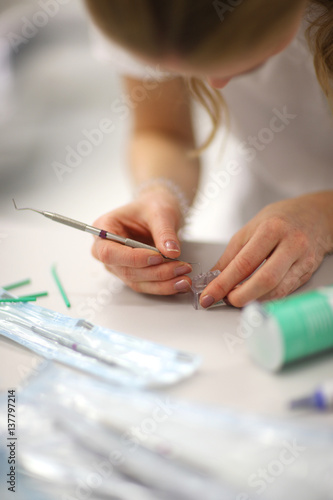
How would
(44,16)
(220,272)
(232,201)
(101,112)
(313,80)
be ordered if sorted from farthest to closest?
1. (101,112)
2. (44,16)
3. (232,201)
4. (313,80)
5. (220,272)

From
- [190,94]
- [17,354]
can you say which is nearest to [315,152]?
[190,94]

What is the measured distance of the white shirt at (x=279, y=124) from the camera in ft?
→ 2.62

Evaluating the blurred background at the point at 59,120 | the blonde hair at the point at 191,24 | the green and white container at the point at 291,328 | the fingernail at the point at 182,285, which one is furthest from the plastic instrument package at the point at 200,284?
the blurred background at the point at 59,120

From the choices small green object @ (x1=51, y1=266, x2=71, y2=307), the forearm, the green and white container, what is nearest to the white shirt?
the forearm

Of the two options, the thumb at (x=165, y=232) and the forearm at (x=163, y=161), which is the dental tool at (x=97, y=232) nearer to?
the thumb at (x=165, y=232)

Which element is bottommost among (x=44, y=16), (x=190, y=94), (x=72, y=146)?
(x=72, y=146)

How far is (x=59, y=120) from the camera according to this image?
1.42 m

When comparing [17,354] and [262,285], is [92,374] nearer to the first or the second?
[17,354]

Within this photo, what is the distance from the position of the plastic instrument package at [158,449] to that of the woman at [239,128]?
194 mm

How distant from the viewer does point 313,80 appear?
778 millimetres

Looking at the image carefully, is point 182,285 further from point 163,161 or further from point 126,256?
point 163,161

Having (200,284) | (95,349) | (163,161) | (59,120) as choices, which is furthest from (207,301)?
(59,120)

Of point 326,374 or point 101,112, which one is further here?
point 101,112

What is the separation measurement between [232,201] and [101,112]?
65cm
